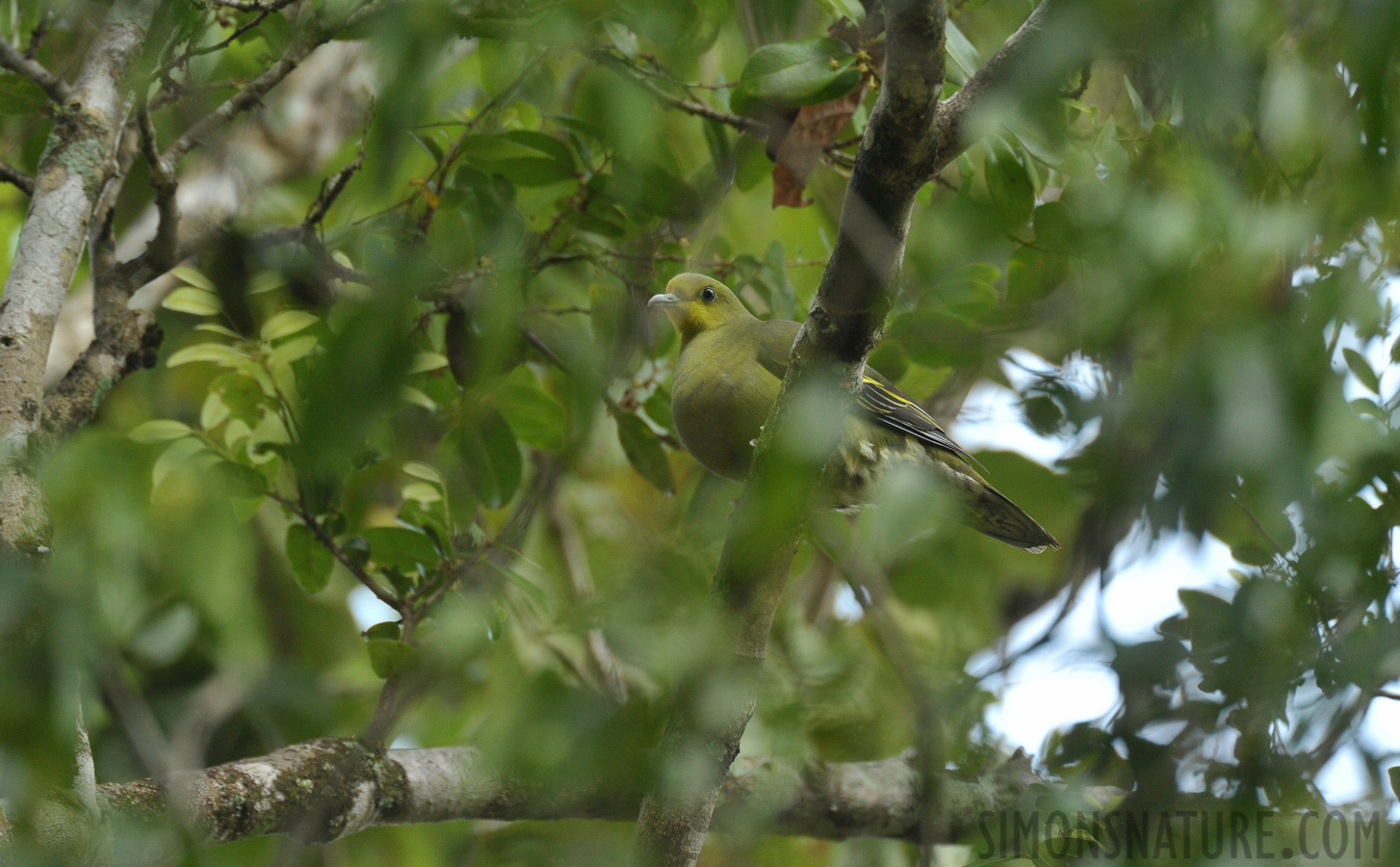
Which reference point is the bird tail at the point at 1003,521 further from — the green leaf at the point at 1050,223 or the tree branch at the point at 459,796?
the green leaf at the point at 1050,223

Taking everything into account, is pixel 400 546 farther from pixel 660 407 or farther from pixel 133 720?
pixel 133 720

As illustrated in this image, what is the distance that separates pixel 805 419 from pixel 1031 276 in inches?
65.1

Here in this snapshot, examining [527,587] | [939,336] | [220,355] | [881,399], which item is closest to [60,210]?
[220,355]

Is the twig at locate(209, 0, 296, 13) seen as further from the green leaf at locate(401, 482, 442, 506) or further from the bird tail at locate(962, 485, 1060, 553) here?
the bird tail at locate(962, 485, 1060, 553)

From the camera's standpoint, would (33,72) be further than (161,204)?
No

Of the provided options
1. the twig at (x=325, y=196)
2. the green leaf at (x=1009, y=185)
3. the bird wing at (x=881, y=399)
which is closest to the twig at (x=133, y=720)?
the twig at (x=325, y=196)

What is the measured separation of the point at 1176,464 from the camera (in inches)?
50.1

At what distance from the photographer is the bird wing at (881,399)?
341 centimetres

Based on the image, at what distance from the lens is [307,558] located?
2.95 metres

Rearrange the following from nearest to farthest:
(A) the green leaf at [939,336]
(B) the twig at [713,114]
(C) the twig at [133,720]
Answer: (C) the twig at [133,720], (A) the green leaf at [939,336], (B) the twig at [713,114]

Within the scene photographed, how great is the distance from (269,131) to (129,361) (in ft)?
8.20

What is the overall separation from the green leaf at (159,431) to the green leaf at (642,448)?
53.5 inches

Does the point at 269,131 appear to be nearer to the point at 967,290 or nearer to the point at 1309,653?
the point at 967,290

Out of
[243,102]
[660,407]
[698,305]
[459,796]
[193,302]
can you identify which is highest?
[698,305]
